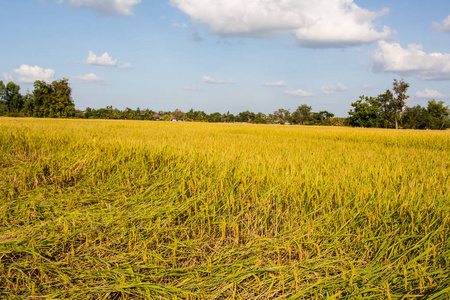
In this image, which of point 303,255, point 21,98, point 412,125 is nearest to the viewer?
point 303,255

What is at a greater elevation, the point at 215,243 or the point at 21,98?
the point at 21,98

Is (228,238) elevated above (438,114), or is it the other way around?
(438,114)

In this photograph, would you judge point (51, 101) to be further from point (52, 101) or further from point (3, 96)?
point (3, 96)

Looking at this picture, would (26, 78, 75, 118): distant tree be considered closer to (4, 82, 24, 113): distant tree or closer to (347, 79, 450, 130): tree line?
(4, 82, 24, 113): distant tree

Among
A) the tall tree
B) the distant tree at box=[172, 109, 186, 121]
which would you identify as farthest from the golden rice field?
the distant tree at box=[172, 109, 186, 121]

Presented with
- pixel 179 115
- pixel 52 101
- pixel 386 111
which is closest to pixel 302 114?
pixel 386 111

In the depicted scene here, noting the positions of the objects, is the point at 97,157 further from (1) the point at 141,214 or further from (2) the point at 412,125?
(2) the point at 412,125

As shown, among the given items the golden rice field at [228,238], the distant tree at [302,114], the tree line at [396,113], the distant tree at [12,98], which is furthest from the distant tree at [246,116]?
the golden rice field at [228,238]

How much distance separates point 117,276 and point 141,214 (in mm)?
559

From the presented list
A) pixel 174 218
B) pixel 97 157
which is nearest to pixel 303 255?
pixel 174 218

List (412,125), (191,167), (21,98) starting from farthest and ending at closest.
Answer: (21,98) → (412,125) → (191,167)

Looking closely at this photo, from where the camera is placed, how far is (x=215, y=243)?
1.57m

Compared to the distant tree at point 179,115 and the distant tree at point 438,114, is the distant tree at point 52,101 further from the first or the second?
the distant tree at point 438,114

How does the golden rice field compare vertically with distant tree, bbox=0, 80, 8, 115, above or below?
below
